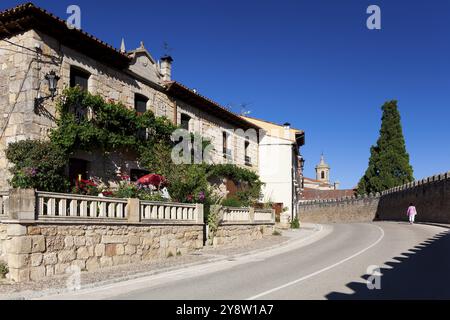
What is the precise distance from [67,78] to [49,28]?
160cm

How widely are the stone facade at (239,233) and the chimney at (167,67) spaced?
734cm

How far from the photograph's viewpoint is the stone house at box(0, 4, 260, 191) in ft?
42.1

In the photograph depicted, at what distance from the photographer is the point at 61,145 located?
13242mm

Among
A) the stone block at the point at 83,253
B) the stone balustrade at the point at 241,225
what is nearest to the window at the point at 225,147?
the stone balustrade at the point at 241,225

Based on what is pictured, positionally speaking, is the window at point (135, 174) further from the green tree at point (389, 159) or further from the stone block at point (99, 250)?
the green tree at point (389, 159)

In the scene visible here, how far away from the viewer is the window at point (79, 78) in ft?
47.5

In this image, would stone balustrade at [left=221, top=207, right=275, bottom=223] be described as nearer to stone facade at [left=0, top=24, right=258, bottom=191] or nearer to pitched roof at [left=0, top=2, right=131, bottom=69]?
stone facade at [left=0, top=24, right=258, bottom=191]

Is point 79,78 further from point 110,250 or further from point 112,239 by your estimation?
point 110,250

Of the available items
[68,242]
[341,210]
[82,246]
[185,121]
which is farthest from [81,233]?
[341,210]

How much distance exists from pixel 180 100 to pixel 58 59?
7.46 meters

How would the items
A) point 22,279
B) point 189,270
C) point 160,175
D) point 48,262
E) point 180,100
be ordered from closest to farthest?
1. point 22,279
2. point 48,262
3. point 189,270
4. point 160,175
5. point 180,100
